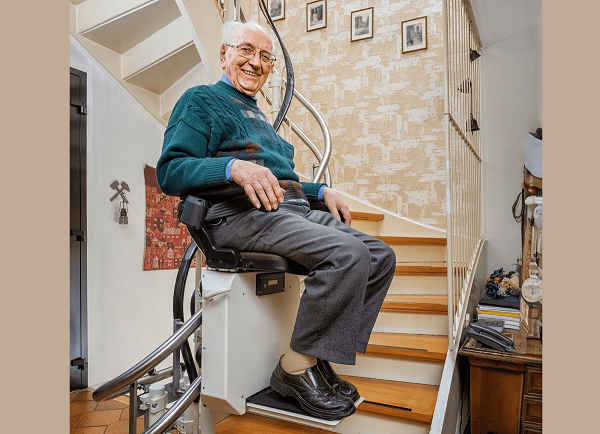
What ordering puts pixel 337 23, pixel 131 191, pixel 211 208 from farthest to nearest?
1. pixel 337 23
2. pixel 131 191
3. pixel 211 208

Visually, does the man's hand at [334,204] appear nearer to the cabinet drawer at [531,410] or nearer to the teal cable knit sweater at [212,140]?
the teal cable knit sweater at [212,140]

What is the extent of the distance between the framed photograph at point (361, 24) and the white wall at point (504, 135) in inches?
38.3

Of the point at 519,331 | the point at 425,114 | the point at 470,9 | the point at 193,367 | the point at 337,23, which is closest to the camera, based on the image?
the point at 193,367

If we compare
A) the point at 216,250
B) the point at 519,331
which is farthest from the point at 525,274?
the point at 216,250

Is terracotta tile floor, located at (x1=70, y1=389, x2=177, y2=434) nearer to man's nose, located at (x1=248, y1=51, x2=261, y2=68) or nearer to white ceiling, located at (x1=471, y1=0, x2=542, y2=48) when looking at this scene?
man's nose, located at (x1=248, y1=51, x2=261, y2=68)

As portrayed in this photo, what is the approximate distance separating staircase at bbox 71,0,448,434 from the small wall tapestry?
56cm

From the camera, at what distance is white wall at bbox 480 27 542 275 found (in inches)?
118

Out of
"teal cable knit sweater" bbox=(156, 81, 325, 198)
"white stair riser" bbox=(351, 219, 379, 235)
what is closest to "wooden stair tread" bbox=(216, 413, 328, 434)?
"teal cable knit sweater" bbox=(156, 81, 325, 198)

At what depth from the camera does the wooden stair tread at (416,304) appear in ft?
6.66

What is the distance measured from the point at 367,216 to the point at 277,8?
2355 mm

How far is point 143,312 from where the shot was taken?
3041mm

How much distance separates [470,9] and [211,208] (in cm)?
245

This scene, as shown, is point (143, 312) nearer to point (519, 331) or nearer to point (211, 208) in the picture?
point (211, 208)

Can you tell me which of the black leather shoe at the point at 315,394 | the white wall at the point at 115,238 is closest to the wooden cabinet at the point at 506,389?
the black leather shoe at the point at 315,394
